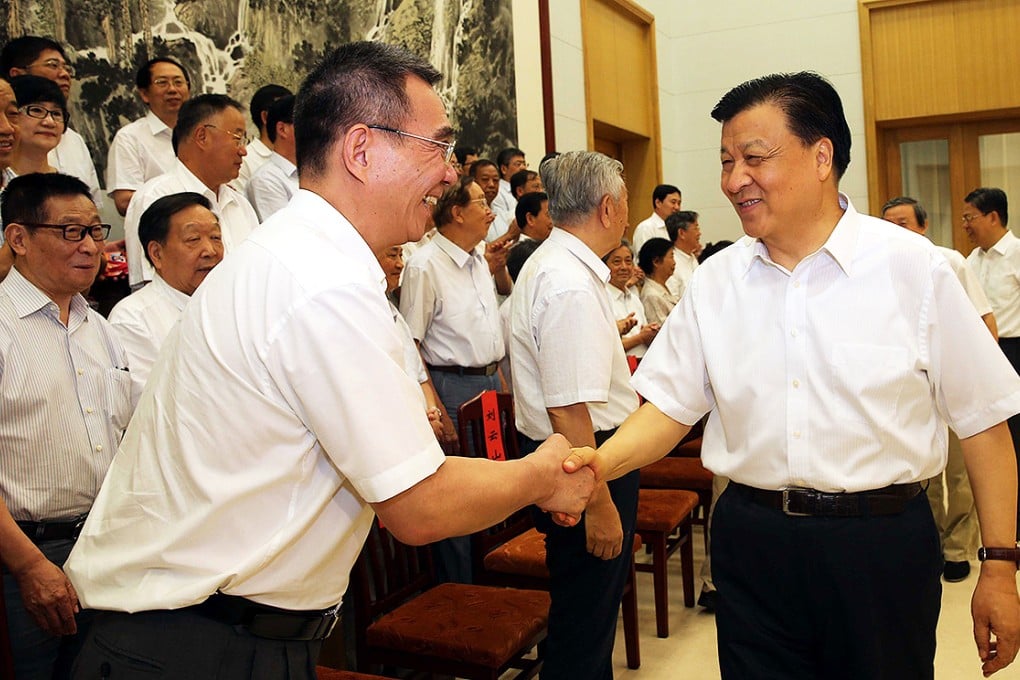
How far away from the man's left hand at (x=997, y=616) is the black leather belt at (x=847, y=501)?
207 millimetres

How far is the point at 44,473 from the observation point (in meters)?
2.18

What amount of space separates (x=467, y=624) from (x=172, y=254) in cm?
138

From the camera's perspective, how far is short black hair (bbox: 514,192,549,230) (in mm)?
4965

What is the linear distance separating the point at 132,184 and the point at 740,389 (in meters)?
2.89

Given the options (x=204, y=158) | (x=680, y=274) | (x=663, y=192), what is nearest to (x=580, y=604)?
(x=204, y=158)

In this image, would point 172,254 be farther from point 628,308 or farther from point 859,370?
point 628,308

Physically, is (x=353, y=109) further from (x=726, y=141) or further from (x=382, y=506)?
(x=726, y=141)

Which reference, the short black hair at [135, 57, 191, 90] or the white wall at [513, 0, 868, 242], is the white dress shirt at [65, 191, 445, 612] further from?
the white wall at [513, 0, 868, 242]

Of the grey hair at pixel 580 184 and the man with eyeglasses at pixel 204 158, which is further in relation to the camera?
the man with eyeglasses at pixel 204 158

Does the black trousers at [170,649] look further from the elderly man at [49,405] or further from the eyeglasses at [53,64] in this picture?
the eyeglasses at [53,64]

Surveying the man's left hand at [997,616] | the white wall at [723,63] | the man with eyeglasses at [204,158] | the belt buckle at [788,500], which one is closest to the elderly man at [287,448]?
the belt buckle at [788,500]

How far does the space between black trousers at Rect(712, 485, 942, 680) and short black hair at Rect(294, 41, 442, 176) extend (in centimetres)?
103

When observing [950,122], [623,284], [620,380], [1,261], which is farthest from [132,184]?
[950,122]

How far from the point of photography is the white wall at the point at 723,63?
9.84m
